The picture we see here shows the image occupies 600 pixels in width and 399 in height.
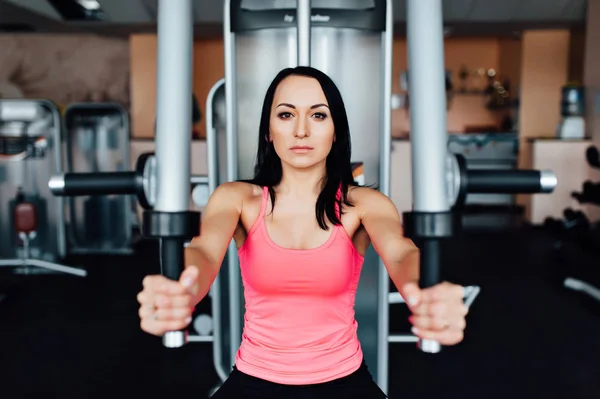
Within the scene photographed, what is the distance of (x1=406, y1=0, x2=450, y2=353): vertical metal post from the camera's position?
25.9 inches

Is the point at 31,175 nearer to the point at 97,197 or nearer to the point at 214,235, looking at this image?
the point at 97,197

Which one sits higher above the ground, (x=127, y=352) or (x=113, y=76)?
(x=113, y=76)

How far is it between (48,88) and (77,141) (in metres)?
3.17

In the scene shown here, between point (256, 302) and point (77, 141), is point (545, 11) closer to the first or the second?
point (77, 141)

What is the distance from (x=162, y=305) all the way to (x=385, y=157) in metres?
0.88

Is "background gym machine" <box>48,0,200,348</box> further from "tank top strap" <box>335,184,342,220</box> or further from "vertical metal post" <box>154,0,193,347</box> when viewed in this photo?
"tank top strap" <box>335,184,342,220</box>

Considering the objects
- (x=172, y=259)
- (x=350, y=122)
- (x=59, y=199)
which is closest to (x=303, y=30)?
(x=350, y=122)

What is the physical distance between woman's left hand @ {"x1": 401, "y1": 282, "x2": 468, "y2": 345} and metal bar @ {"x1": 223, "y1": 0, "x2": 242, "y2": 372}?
838 millimetres

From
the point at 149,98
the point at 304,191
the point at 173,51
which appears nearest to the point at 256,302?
the point at 304,191

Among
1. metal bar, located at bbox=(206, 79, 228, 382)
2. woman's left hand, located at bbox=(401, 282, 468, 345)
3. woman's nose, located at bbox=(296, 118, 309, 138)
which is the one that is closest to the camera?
woman's left hand, located at bbox=(401, 282, 468, 345)

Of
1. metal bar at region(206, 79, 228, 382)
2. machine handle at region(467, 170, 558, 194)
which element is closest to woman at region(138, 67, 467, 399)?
machine handle at region(467, 170, 558, 194)

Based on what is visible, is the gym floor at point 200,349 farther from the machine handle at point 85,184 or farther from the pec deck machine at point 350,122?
the machine handle at point 85,184

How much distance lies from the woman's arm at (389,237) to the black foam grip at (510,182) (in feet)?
0.43

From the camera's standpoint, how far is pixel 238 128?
1.36m
